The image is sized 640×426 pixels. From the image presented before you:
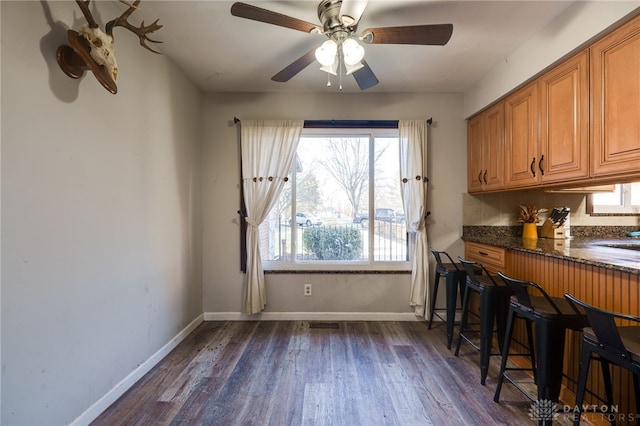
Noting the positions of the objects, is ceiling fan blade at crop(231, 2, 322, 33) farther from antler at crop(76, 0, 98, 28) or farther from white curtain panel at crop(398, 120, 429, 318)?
white curtain panel at crop(398, 120, 429, 318)

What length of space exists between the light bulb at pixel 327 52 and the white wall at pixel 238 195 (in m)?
1.31

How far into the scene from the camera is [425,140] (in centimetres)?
295

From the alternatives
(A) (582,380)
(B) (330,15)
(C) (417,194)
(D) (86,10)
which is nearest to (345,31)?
(B) (330,15)

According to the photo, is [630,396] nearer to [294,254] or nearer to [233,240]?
[294,254]

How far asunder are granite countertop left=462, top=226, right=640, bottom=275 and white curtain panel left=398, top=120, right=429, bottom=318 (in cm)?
53

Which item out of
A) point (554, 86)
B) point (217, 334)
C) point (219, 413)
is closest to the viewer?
point (219, 413)

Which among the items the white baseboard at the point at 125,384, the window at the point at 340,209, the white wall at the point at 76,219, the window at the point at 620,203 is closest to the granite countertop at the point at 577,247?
the window at the point at 620,203

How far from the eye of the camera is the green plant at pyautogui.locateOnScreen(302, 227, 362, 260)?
3094 millimetres

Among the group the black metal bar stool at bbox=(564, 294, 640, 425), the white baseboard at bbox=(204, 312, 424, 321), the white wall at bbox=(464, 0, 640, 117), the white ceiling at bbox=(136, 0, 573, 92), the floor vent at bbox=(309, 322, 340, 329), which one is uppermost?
the white ceiling at bbox=(136, 0, 573, 92)

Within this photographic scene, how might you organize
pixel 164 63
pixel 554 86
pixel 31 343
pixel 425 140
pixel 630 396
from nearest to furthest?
pixel 31 343, pixel 630 396, pixel 554 86, pixel 164 63, pixel 425 140

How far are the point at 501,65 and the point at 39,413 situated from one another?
3.74 meters

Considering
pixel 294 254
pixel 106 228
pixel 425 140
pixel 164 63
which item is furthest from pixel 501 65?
pixel 106 228

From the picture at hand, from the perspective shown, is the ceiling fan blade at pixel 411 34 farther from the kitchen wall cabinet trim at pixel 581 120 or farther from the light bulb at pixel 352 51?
the kitchen wall cabinet trim at pixel 581 120

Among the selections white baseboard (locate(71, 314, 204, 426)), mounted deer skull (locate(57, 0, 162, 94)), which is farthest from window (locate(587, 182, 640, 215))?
white baseboard (locate(71, 314, 204, 426))
